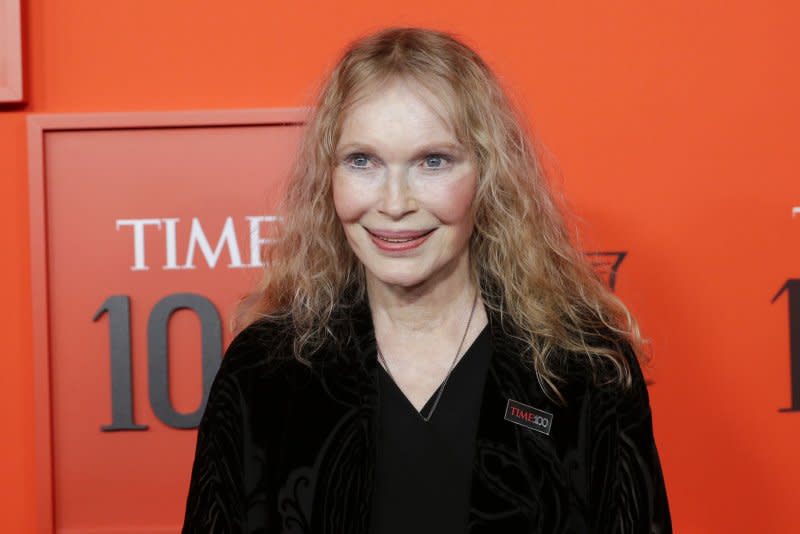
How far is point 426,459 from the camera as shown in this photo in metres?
1.24

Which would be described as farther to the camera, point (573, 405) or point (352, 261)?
point (352, 261)

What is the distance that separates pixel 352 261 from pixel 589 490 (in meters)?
0.48

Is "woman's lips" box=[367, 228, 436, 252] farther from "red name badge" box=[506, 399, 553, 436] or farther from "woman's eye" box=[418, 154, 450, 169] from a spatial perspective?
"red name badge" box=[506, 399, 553, 436]

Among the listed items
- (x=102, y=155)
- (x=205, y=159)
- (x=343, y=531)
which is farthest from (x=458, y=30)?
(x=343, y=531)

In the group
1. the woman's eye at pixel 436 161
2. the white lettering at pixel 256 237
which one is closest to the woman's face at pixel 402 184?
the woman's eye at pixel 436 161

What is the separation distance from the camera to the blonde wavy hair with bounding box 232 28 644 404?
127cm

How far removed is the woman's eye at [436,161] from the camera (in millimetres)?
1240

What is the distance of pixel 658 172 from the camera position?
178cm

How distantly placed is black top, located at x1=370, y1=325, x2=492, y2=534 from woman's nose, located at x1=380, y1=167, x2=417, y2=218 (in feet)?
0.79

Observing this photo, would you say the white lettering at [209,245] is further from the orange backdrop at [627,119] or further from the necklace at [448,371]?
the necklace at [448,371]

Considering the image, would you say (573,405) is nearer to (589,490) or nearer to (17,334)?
(589,490)

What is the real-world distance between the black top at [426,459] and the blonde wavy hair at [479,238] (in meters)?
0.11

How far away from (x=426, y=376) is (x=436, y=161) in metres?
0.29

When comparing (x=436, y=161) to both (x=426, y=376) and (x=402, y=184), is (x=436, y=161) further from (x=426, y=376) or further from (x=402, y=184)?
(x=426, y=376)
